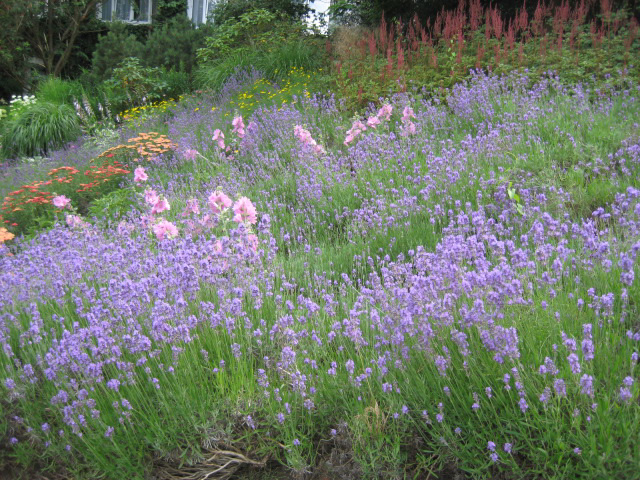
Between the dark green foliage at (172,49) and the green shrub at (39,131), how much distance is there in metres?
3.63

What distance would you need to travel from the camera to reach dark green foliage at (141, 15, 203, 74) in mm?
14445

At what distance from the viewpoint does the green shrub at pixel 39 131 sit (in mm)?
10805

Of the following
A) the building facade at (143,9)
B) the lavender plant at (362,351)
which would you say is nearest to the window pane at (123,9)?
the building facade at (143,9)

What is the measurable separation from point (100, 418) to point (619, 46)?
743 centimetres

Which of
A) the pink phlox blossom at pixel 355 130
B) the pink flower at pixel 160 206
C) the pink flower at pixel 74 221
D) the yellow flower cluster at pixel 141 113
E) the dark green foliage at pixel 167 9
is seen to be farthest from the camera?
the dark green foliage at pixel 167 9

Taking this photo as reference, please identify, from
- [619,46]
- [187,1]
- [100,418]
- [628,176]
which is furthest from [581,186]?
[187,1]

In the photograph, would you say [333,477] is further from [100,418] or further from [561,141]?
[561,141]

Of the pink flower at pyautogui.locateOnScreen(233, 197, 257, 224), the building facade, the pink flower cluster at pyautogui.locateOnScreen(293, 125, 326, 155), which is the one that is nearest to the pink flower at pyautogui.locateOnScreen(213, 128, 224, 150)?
the pink flower cluster at pyautogui.locateOnScreen(293, 125, 326, 155)

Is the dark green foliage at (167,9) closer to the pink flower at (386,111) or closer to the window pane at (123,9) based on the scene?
the window pane at (123,9)

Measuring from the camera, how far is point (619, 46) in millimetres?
7230

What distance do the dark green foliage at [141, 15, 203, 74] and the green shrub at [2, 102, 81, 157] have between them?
3.63m

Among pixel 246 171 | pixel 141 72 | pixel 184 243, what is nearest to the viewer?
pixel 184 243

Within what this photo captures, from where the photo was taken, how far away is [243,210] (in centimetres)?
352

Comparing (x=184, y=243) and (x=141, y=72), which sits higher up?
(x=141, y=72)
